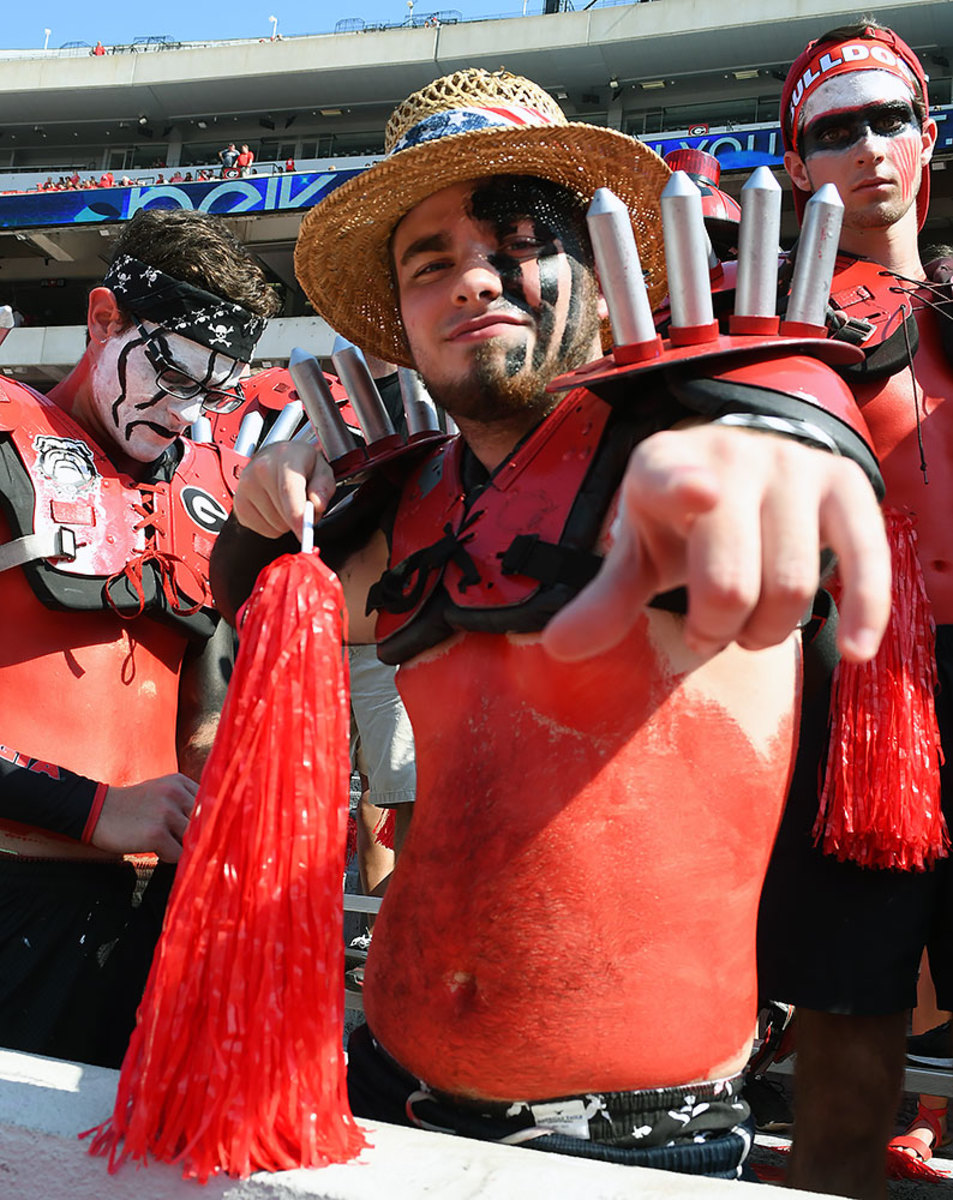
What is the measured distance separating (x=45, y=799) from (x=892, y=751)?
1.44 meters

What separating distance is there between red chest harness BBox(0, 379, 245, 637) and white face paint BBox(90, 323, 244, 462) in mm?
67

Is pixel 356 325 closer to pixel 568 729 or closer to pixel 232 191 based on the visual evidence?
pixel 568 729

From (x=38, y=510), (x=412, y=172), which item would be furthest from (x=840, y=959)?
(x=38, y=510)

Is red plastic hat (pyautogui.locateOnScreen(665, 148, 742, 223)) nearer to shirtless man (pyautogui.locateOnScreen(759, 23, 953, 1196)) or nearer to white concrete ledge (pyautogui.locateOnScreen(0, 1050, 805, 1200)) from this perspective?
shirtless man (pyautogui.locateOnScreen(759, 23, 953, 1196))

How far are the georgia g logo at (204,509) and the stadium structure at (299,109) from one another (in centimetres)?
1726

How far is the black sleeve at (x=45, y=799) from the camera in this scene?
1997 millimetres

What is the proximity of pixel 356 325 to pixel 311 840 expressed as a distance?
39.0 inches

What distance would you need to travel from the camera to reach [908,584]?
6.26 feet

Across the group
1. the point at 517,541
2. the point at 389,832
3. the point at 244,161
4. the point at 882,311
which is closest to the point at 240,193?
the point at 244,161

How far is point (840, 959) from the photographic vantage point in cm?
184

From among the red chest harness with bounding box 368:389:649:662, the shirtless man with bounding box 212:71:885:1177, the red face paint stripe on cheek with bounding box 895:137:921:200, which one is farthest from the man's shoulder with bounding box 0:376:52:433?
the red face paint stripe on cheek with bounding box 895:137:921:200

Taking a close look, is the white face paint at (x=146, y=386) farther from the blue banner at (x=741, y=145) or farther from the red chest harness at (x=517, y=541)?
the blue banner at (x=741, y=145)

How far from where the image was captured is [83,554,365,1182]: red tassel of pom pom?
1.15 meters

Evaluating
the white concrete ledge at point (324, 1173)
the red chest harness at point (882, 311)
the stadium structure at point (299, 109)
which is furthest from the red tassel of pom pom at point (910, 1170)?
the stadium structure at point (299, 109)
